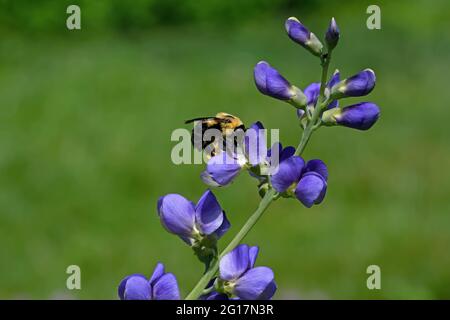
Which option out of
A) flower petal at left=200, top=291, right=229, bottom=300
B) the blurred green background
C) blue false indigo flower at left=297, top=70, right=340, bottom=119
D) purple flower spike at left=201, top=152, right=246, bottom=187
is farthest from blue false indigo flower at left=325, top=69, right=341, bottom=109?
the blurred green background

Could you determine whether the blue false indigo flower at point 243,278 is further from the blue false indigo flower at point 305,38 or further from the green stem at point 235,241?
the blue false indigo flower at point 305,38

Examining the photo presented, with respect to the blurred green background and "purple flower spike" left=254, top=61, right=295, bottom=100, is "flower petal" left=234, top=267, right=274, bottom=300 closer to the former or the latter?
"purple flower spike" left=254, top=61, right=295, bottom=100

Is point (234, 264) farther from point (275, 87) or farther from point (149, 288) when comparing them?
point (275, 87)

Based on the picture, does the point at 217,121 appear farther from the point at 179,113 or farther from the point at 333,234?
the point at 179,113

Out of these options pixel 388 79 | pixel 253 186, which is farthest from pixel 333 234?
pixel 388 79

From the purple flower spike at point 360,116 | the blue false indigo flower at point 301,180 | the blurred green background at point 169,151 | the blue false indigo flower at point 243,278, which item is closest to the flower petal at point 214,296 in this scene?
the blue false indigo flower at point 243,278
